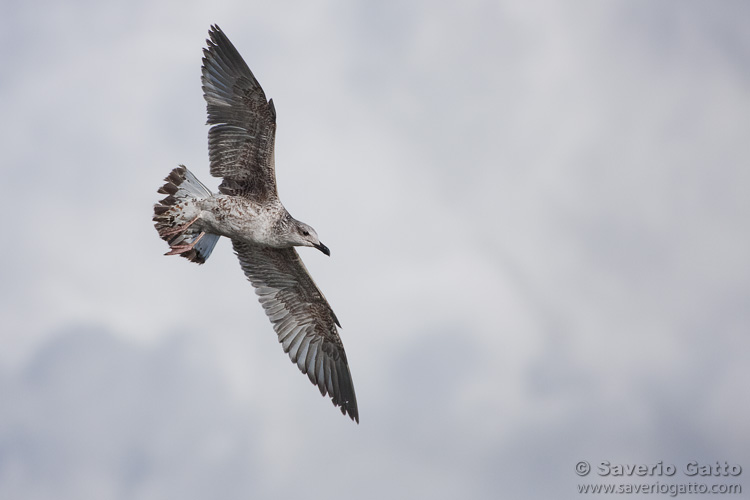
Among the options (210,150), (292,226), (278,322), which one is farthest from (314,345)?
(210,150)

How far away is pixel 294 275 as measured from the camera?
23.8 metres

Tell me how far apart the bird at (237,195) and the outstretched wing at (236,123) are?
19 millimetres

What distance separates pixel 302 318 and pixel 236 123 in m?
4.54

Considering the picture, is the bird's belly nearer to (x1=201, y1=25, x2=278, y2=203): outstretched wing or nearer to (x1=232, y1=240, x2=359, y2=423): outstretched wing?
(x1=201, y1=25, x2=278, y2=203): outstretched wing

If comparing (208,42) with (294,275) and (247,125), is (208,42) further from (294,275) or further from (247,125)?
(294,275)

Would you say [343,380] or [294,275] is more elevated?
[294,275]

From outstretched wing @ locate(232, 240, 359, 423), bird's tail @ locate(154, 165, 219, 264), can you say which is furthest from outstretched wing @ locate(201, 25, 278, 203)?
outstretched wing @ locate(232, 240, 359, 423)

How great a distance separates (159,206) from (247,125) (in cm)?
240

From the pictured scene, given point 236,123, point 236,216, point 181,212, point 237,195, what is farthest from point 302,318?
point 236,123

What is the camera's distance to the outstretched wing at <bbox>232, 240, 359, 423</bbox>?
23.8m

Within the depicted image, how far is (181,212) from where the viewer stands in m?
22.6

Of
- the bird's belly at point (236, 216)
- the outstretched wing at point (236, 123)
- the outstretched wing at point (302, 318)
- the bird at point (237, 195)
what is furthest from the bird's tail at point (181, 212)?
the outstretched wing at point (302, 318)

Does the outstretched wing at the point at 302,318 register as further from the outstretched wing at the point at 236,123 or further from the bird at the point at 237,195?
the outstretched wing at the point at 236,123

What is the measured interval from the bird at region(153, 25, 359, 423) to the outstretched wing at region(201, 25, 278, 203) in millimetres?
19
